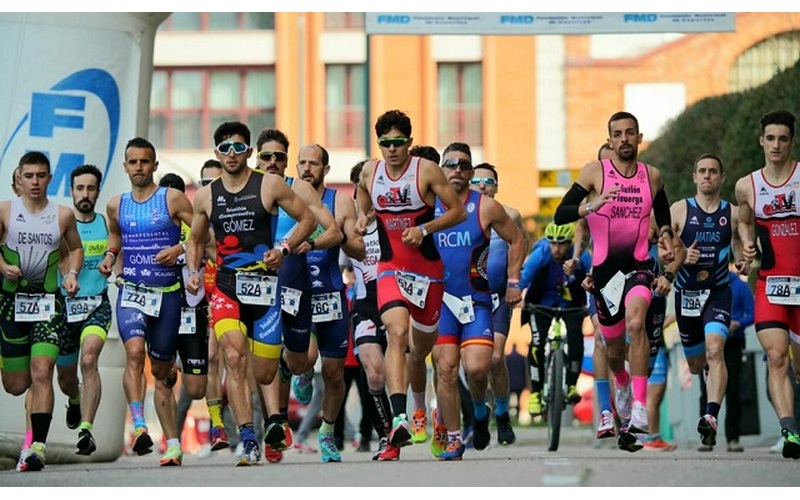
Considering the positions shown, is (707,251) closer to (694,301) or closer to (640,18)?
(694,301)

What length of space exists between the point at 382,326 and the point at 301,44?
42.1 metres

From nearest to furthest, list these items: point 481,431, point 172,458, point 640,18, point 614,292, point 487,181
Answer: point 172,458 < point 614,292 < point 481,431 < point 487,181 < point 640,18

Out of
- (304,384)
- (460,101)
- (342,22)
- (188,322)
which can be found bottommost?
(304,384)

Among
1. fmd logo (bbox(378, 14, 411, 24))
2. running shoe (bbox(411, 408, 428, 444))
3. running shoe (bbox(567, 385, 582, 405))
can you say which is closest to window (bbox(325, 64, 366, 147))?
fmd logo (bbox(378, 14, 411, 24))

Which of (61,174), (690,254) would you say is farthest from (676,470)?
(61,174)

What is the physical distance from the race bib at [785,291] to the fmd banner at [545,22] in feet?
27.1

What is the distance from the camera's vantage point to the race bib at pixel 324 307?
16625 mm

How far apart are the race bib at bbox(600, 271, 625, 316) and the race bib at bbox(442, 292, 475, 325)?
102cm

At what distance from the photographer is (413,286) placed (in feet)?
48.9

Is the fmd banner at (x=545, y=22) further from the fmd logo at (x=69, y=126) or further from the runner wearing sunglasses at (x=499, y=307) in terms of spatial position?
the fmd logo at (x=69, y=126)

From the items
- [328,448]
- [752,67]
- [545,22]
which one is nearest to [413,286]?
[328,448]

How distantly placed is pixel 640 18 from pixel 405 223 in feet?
31.9

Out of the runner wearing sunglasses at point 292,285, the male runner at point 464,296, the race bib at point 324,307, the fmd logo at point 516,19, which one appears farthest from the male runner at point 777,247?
the fmd logo at point 516,19

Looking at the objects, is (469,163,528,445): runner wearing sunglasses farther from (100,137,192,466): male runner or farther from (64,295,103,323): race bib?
(64,295,103,323): race bib
